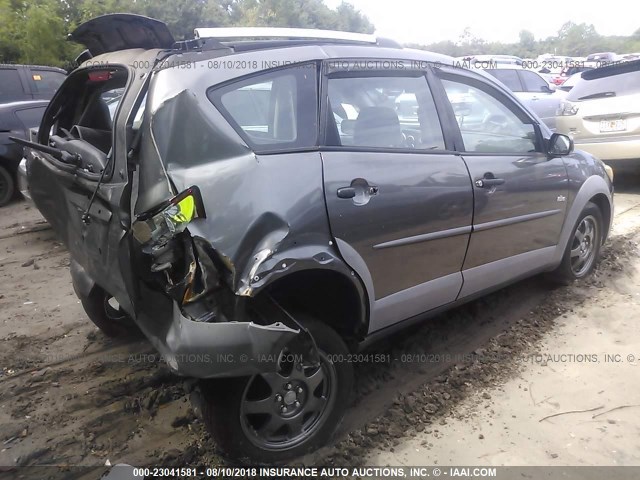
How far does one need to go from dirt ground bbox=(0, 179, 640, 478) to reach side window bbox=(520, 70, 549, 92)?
7.47m

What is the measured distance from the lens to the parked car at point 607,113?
6871 mm

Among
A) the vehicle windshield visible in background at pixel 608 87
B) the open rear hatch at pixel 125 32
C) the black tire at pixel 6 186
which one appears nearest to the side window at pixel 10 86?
the black tire at pixel 6 186

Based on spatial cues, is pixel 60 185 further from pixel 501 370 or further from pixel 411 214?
pixel 501 370

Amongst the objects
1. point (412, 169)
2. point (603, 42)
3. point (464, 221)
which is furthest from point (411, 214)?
point (603, 42)

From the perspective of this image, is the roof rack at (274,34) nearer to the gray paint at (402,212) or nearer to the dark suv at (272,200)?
the dark suv at (272,200)

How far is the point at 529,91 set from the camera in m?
10.7

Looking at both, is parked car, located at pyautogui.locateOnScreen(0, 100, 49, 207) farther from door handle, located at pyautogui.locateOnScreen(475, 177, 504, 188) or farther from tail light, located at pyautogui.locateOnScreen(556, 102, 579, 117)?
tail light, located at pyautogui.locateOnScreen(556, 102, 579, 117)

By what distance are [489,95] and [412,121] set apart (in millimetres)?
775

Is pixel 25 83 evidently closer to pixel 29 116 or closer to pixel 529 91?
pixel 29 116

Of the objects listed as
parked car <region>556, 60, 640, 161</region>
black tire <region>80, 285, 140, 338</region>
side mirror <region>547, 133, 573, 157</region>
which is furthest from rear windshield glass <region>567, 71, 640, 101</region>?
black tire <region>80, 285, 140, 338</region>

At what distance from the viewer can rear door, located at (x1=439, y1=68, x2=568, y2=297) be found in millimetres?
3186

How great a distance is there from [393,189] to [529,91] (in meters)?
9.31

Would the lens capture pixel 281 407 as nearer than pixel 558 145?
Yes

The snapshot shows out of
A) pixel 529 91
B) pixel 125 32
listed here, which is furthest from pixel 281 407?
pixel 529 91
